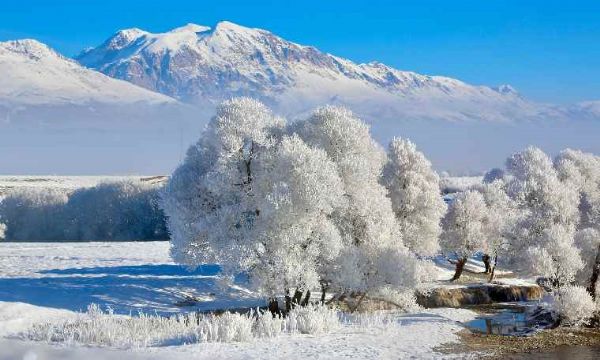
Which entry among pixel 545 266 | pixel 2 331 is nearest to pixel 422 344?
pixel 545 266

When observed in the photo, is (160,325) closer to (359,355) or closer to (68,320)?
(68,320)

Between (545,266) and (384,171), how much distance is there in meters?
17.0

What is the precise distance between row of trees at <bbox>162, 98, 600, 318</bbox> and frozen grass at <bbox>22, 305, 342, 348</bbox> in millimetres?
3173

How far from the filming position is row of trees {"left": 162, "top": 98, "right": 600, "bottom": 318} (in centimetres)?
3756

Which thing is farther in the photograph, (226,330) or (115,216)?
(115,216)

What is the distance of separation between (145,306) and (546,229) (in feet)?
89.6

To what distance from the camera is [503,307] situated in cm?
5428

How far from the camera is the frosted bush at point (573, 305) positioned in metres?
41.6

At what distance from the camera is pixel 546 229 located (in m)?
45.1

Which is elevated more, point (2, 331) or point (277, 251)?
point (277, 251)

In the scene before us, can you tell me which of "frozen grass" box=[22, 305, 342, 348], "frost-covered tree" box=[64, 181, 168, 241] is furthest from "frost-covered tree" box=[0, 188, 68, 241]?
"frozen grass" box=[22, 305, 342, 348]

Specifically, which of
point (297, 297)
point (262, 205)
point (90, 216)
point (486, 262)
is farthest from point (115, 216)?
point (262, 205)

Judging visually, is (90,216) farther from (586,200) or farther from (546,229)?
(546,229)

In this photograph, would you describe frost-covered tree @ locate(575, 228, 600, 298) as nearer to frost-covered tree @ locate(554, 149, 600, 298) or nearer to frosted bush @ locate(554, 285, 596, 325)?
frost-covered tree @ locate(554, 149, 600, 298)
